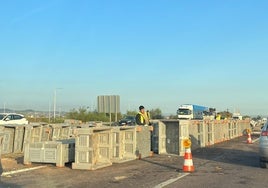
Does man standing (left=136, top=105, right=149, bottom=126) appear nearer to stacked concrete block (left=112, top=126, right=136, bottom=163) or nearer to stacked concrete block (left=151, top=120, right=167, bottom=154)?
stacked concrete block (left=151, top=120, right=167, bottom=154)

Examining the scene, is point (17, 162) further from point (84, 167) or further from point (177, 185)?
point (177, 185)

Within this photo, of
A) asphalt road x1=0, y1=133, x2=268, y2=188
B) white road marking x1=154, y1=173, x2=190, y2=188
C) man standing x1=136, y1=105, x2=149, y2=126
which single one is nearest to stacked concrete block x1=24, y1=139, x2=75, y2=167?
asphalt road x1=0, y1=133, x2=268, y2=188

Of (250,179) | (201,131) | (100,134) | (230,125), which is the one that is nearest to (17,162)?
(100,134)

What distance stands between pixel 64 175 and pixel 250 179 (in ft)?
16.4

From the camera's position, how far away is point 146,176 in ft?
38.3

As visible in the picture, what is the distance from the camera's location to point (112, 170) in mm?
13086

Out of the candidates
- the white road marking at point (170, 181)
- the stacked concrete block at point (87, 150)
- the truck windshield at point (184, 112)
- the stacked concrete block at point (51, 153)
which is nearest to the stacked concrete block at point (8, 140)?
the stacked concrete block at point (51, 153)

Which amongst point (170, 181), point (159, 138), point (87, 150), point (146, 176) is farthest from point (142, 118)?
point (170, 181)

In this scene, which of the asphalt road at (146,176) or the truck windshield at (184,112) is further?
the truck windshield at (184,112)

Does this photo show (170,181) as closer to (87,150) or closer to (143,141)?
(87,150)

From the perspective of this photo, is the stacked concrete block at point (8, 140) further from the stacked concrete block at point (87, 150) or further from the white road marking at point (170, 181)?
the white road marking at point (170, 181)

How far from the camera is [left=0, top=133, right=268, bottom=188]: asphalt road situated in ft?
33.8

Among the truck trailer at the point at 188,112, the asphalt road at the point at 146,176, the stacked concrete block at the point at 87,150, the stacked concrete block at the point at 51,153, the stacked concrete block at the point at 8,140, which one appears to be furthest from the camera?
the truck trailer at the point at 188,112

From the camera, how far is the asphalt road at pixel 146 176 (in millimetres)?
10312
